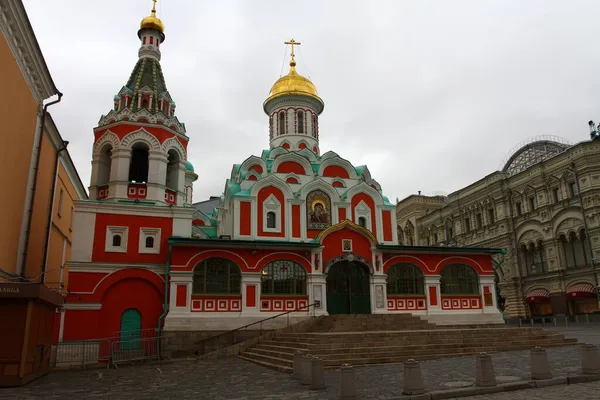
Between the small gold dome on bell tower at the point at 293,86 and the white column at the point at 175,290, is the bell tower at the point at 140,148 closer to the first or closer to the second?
the white column at the point at 175,290

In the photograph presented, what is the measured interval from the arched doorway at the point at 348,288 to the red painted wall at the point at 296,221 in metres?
2.72

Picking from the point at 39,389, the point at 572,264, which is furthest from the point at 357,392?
the point at 572,264

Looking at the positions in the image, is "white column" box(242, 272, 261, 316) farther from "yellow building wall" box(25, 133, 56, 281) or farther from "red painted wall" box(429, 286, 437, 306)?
"red painted wall" box(429, 286, 437, 306)

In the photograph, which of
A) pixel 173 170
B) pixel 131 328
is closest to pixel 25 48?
pixel 173 170

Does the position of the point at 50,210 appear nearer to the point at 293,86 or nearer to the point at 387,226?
the point at 387,226

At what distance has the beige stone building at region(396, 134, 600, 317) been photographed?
31938 millimetres

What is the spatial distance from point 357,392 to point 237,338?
10717 mm

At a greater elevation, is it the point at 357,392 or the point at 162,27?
the point at 162,27

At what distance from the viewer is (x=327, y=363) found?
510 inches

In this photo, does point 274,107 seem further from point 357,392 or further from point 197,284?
point 357,392

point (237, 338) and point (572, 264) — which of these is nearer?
point (237, 338)

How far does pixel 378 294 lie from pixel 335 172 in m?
7.33

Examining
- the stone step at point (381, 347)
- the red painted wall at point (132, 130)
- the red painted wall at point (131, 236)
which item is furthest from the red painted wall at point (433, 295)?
the red painted wall at point (132, 130)

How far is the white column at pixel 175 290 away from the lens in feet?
62.9
